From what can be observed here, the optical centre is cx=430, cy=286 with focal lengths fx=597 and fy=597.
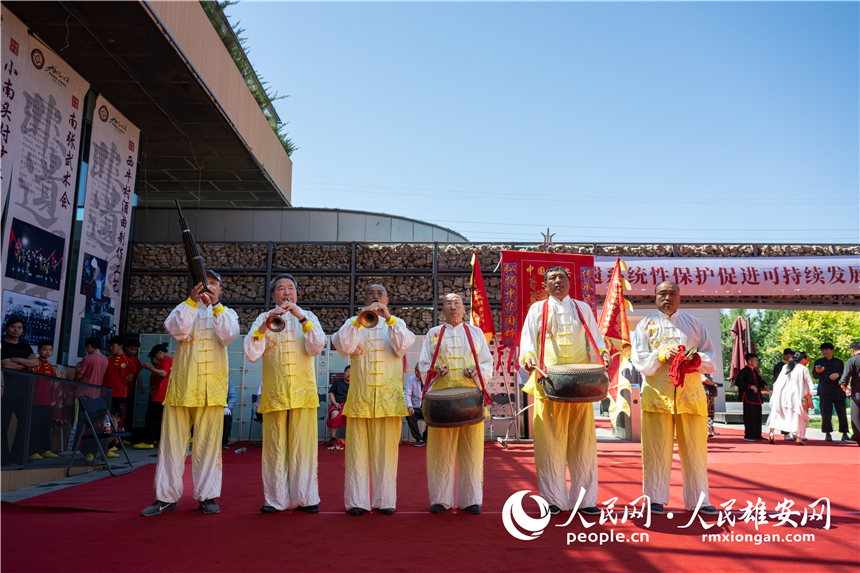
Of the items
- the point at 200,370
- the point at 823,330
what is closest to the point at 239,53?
the point at 200,370

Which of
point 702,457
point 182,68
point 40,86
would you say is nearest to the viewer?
point 702,457

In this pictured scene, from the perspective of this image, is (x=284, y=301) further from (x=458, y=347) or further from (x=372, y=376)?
(x=458, y=347)

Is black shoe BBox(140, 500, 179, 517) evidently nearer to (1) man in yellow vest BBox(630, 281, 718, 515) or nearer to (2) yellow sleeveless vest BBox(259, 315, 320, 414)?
(2) yellow sleeveless vest BBox(259, 315, 320, 414)

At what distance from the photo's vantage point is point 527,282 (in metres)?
8.91

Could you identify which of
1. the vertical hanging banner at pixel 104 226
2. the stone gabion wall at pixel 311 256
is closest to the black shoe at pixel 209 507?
the vertical hanging banner at pixel 104 226

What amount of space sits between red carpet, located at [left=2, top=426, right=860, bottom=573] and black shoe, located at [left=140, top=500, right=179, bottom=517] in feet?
0.33

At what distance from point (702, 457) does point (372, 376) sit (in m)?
2.29

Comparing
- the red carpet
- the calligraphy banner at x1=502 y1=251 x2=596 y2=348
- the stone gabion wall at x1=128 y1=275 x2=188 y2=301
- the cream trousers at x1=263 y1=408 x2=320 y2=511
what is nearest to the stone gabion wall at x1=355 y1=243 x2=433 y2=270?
the calligraphy banner at x1=502 y1=251 x2=596 y2=348

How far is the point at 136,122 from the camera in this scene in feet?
30.8

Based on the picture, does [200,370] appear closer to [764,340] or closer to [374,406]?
[374,406]

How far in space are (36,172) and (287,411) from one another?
5.06 metres

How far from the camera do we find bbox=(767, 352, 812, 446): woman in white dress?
30.0 feet

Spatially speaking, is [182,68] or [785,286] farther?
[785,286]

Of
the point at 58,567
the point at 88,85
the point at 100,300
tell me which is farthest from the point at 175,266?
the point at 58,567
